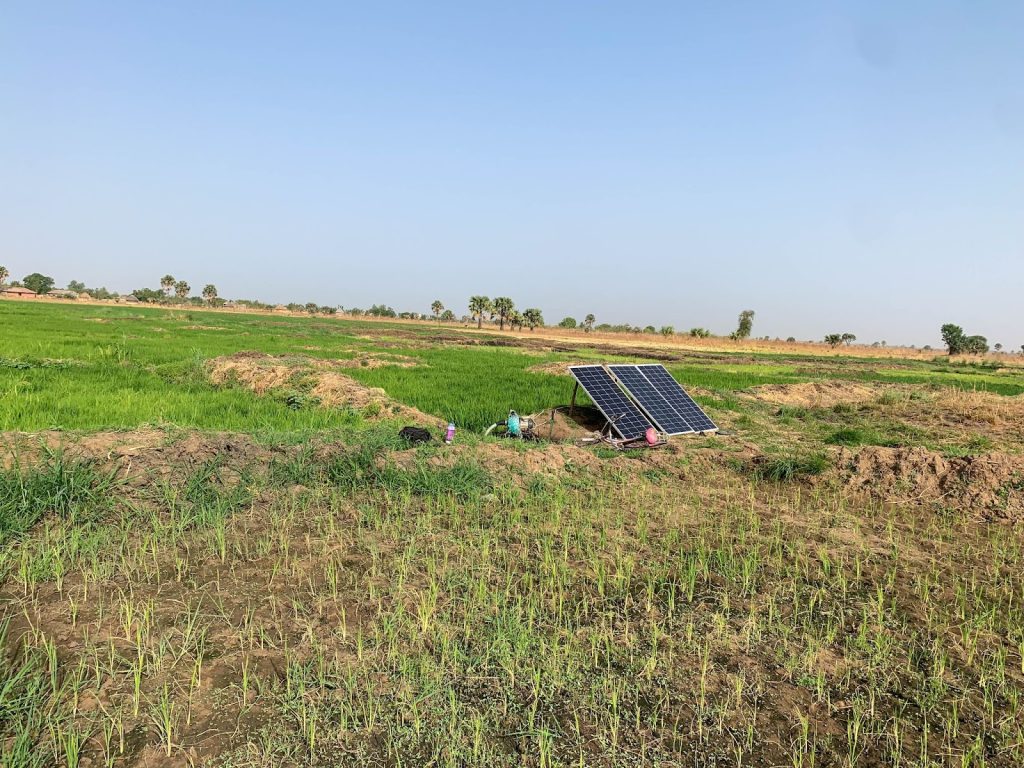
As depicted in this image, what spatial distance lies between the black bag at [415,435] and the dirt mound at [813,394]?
43.2ft

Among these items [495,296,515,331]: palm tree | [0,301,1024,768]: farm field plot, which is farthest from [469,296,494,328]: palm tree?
[0,301,1024,768]: farm field plot

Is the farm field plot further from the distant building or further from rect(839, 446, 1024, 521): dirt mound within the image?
the distant building

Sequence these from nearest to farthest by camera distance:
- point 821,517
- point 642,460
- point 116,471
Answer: point 116,471 → point 821,517 → point 642,460

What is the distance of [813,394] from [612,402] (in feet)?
42.0

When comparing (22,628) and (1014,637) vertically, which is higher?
(1014,637)

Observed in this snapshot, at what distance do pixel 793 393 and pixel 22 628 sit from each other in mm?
20488

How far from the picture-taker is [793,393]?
62.5 ft

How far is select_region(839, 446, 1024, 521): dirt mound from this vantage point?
710 centimetres

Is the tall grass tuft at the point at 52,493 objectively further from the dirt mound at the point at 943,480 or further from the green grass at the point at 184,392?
the dirt mound at the point at 943,480

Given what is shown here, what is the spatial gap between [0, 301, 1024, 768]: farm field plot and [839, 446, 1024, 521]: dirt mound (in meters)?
0.04

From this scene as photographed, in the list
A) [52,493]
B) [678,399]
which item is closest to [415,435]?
[52,493]

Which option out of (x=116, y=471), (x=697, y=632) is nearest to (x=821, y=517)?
(x=697, y=632)

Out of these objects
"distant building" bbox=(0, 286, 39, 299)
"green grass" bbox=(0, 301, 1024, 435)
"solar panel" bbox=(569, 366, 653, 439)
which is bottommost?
"green grass" bbox=(0, 301, 1024, 435)

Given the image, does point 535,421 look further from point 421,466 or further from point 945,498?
point 945,498
